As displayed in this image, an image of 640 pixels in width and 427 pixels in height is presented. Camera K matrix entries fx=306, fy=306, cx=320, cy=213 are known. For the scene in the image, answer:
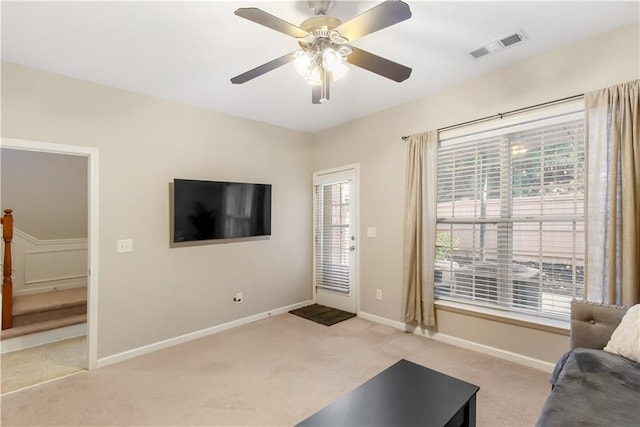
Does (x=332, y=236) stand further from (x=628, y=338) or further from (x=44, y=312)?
(x=44, y=312)

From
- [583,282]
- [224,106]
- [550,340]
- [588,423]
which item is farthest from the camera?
[224,106]

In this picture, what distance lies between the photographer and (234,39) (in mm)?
2281

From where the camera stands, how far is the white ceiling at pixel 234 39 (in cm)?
198

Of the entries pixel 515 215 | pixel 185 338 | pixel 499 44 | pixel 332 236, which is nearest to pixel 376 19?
pixel 499 44

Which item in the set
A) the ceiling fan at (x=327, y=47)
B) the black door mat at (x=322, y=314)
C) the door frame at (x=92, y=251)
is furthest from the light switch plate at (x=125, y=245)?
the black door mat at (x=322, y=314)

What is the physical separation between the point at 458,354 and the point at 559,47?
285 cm

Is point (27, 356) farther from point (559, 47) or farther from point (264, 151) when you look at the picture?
point (559, 47)

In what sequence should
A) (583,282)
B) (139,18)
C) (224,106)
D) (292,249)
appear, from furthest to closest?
(292,249), (224,106), (583,282), (139,18)

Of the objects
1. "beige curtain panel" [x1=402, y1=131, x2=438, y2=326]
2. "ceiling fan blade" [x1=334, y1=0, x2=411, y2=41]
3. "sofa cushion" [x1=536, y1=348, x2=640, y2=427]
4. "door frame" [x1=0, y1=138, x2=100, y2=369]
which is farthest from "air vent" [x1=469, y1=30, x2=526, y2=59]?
"door frame" [x1=0, y1=138, x2=100, y2=369]

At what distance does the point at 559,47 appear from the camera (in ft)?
8.25

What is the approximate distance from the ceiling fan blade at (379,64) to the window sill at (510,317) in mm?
2343

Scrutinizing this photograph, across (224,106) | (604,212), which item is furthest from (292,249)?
(604,212)

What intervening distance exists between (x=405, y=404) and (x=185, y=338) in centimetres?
276

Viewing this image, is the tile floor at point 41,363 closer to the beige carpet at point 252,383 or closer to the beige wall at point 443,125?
the beige carpet at point 252,383
